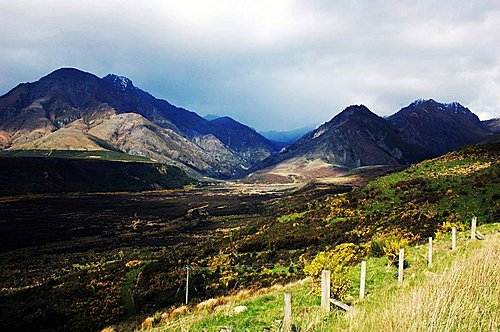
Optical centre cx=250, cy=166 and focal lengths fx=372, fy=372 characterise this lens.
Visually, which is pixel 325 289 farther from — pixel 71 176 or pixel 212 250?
pixel 71 176

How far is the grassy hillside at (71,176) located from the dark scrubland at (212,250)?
273 ft

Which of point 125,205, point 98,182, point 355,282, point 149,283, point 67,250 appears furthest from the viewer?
point 98,182

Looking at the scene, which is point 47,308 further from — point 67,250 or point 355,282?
point 67,250

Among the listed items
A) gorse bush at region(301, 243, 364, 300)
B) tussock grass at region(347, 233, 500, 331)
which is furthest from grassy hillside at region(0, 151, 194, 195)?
tussock grass at region(347, 233, 500, 331)

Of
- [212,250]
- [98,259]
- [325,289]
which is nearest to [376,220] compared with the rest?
[212,250]

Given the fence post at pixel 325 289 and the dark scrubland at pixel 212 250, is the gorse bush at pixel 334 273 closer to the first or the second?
the fence post at pixel 325 289

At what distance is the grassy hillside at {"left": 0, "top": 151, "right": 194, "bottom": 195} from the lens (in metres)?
138

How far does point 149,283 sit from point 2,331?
10.2m

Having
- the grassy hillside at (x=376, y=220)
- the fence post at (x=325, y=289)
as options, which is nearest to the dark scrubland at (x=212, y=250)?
the grassy hillside at (x=376, y=220)

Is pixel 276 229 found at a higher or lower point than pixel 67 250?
higher

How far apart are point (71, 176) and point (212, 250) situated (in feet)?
446

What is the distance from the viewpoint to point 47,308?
26.2 m

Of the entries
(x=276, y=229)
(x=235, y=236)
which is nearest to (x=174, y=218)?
(x=235, y=236)

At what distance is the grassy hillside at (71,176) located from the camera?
137750 mm
